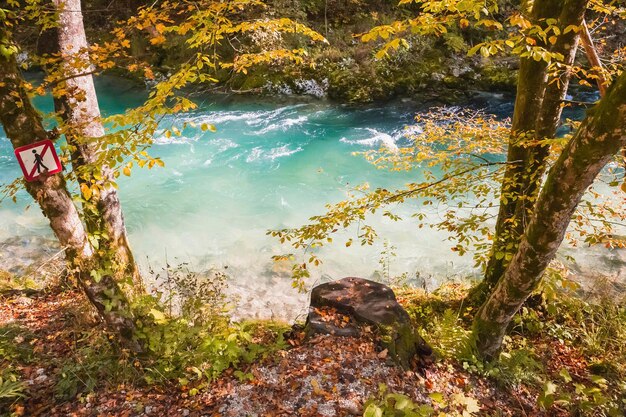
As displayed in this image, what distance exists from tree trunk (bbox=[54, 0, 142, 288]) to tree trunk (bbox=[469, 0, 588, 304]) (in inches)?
183

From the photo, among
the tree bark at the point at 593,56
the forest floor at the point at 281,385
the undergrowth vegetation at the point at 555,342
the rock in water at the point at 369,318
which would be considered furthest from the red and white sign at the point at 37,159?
the tree bark at the point at 593,56

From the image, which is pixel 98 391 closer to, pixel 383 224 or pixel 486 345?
pixel 486 345

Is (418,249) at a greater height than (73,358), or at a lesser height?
lesser

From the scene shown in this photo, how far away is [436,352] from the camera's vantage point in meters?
4.92

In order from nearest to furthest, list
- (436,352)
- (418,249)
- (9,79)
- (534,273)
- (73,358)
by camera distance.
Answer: (9,79), (534,273), (73,358), (436,352), (418,249)

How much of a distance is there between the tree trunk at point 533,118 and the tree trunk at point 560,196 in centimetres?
51

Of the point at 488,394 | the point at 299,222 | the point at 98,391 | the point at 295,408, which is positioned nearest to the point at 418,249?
the point at 299,222

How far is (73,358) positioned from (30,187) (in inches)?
82.2

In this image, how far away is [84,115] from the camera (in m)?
4.69

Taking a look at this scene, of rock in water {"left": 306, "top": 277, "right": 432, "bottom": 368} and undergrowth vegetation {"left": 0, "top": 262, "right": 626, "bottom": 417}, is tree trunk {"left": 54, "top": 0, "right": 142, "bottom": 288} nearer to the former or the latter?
undergrowth vegetation {"left": 0, "top": 262, "right": 626, "bottom": 417}

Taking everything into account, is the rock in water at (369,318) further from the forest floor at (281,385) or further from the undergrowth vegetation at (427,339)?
the undergrowth vegetation at (427,339)

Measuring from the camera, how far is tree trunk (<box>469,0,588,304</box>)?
407cm

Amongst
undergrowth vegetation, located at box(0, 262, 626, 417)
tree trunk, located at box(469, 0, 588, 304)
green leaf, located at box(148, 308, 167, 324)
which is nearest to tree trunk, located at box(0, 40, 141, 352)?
green leaf, located at box(148, 308, 167, 324)

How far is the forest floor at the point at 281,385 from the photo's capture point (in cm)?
365
